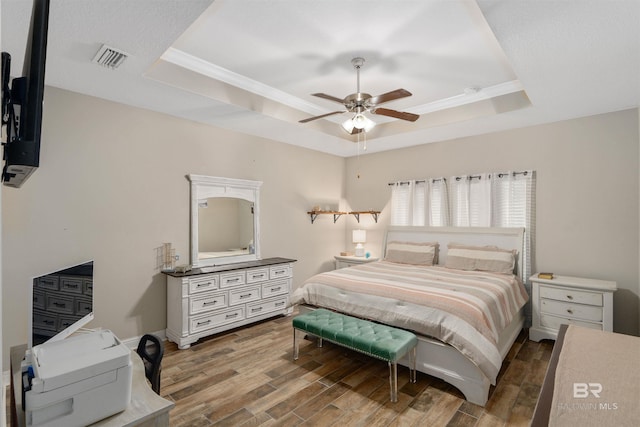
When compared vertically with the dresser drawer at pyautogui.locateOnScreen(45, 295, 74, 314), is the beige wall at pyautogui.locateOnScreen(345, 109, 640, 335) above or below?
above

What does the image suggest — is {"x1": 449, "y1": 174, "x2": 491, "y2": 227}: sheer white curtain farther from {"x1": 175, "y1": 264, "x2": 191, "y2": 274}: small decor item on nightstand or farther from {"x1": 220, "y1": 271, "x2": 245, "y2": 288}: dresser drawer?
{"x1": 175, "y1": 264, "x2": 191, "y2": 274}: small decor item on nightstand

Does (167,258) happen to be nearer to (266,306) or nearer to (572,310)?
(266,306)

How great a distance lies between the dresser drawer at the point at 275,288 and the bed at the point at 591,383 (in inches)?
121

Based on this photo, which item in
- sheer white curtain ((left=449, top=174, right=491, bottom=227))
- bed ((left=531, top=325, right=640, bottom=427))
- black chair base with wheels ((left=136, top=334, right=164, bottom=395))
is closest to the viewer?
bed ((left=531, top=325, right=640, bottom=427))

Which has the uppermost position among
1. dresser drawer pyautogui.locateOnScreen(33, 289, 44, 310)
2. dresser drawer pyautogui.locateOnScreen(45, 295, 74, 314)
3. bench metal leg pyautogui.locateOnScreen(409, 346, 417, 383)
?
dresser drawer pyautogui.locateOnScreen(33, 289, 44, 310)

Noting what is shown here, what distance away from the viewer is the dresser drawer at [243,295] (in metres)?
3.71

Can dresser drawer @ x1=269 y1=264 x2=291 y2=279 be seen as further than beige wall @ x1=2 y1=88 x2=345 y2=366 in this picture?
Yes

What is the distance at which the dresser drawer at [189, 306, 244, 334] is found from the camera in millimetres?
3381

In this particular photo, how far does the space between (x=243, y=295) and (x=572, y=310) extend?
3.46 m

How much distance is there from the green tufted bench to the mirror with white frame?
5.01 ft

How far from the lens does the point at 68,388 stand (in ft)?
3.94

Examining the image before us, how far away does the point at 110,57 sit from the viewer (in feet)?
7.70

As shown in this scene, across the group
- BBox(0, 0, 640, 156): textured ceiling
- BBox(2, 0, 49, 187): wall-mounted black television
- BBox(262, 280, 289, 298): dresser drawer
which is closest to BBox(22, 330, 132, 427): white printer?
BBox(2, 0, 49, 187): wall-mounted black television

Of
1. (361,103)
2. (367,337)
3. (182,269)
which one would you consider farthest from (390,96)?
(182,269)
